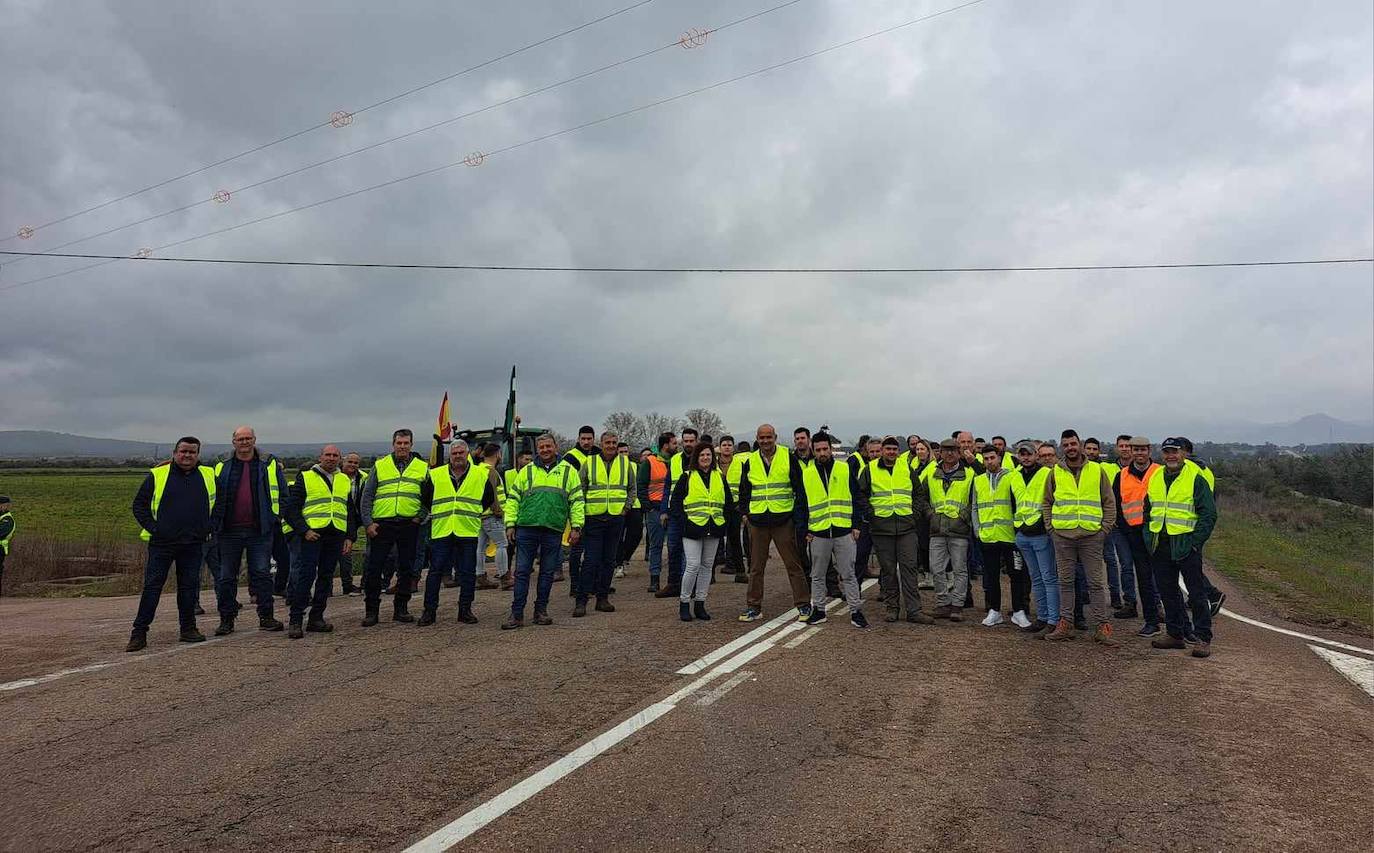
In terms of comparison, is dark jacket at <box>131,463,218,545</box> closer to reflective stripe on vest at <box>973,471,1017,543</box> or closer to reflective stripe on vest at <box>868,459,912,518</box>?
reflective stripe on vest at <box>868,459,912,518</box>

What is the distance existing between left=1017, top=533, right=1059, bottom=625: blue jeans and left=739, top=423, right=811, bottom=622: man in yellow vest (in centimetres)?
244

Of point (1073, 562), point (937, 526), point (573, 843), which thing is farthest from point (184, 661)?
point (1073, 562)

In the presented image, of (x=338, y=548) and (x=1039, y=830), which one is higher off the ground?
(x=338, y=548)

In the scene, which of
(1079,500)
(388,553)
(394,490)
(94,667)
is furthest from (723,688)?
(94,667)

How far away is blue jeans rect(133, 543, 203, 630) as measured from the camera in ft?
24.4

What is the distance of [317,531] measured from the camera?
8.27 m

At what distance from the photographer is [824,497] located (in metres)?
8.44

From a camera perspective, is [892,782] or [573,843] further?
[892,782]

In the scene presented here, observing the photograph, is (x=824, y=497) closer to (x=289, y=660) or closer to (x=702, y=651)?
(x=702, y=651)

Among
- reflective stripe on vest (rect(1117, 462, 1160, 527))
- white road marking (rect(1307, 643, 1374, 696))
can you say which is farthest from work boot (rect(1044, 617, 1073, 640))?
white road marking (rect(1307, 643, 1374, 696))

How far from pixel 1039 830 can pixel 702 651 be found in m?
3.73

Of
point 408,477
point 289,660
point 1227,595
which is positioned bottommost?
point 1227,595

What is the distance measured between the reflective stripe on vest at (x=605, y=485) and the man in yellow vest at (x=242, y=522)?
344 cm

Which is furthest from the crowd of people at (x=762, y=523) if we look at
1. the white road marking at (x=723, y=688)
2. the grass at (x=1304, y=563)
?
the grass at (x=1304, y=563)
